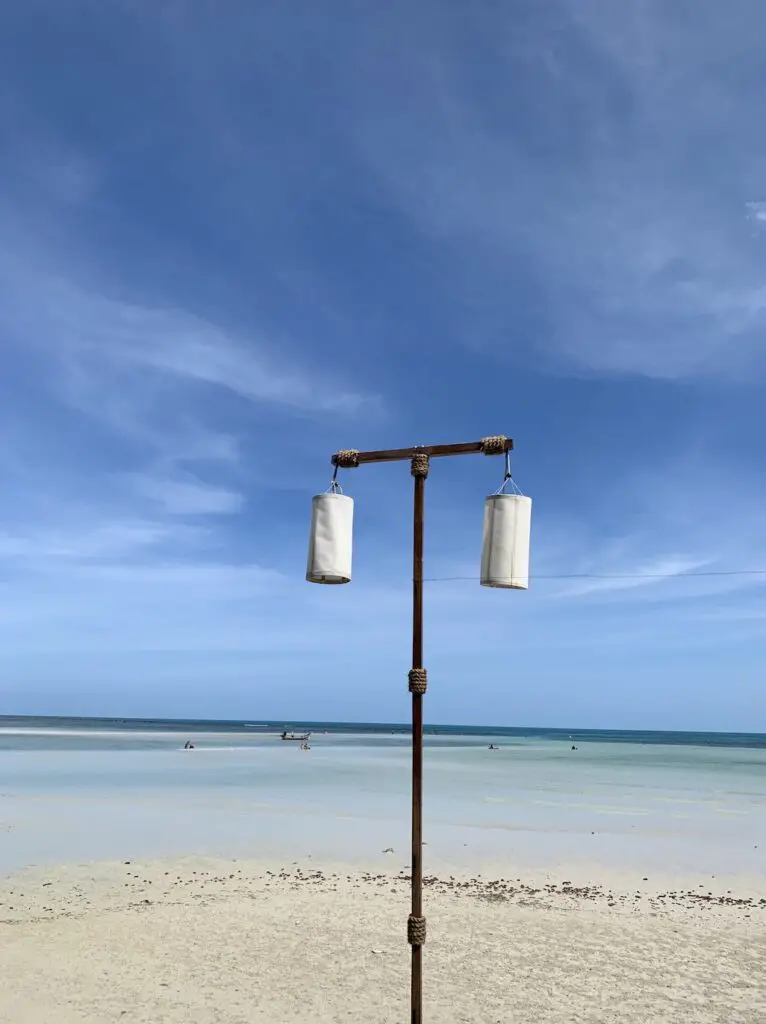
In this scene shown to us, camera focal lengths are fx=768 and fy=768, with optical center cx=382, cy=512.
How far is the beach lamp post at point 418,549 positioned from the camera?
5516 mm

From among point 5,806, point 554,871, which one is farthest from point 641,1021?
point 5,806

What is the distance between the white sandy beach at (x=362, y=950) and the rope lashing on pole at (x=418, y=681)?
2.85m

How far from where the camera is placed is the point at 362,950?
790 cm

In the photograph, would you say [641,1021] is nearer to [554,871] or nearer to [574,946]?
[574,946]

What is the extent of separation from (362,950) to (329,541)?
4.74m

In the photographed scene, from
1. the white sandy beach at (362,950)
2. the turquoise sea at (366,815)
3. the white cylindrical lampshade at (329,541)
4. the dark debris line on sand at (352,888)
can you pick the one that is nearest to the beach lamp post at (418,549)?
the white cylindrical lampshade at (329,541)

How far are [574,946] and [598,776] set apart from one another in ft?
103

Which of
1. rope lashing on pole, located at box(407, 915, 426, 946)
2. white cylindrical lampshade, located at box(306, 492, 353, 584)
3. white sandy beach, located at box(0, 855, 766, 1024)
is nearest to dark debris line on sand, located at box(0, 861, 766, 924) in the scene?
white sandy beach, located at box(0, 855, 766, 1024)

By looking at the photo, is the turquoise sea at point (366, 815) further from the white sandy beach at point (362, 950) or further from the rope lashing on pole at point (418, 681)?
the rope lashing on pole at point (418, 681)

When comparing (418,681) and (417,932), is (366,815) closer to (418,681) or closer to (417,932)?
(417,932)

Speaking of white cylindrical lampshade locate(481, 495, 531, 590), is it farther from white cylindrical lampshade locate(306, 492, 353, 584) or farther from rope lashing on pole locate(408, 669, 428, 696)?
white cylindrical lampshade locate(306, 492, 353, 584)

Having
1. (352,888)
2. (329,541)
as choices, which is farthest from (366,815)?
(329,541)

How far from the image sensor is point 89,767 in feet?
114

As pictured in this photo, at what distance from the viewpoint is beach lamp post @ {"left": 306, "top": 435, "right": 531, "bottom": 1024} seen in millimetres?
5516
